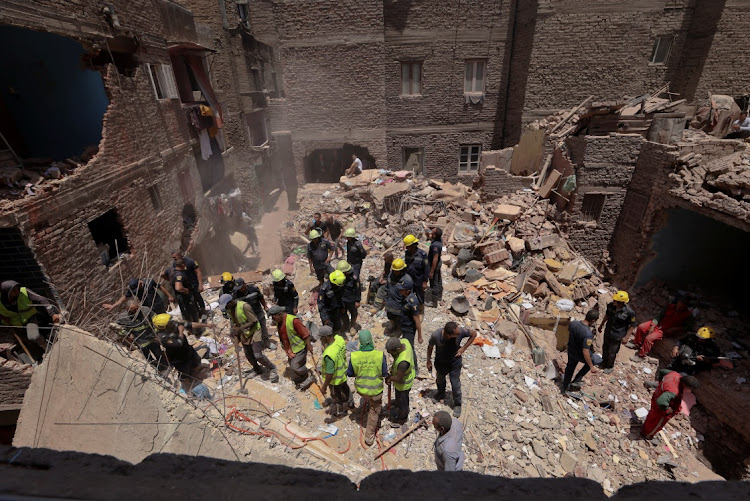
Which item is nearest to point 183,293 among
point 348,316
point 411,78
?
point 348,316

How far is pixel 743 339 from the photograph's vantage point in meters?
7.52

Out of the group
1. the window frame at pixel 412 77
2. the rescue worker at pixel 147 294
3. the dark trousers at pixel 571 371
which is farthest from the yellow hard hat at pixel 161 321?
the window frame at pixel 412 77

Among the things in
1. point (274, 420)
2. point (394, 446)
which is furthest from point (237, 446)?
point (394, 446)

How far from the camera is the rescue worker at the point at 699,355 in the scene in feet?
20.9

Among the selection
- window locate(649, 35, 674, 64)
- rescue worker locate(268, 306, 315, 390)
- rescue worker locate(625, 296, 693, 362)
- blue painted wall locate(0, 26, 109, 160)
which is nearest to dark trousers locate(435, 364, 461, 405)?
rescue worker locate(268, 306, 315, 390)

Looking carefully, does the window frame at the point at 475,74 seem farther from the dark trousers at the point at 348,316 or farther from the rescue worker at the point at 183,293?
the rescue worker at the point at 183,293

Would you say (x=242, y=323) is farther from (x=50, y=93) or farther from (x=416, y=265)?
(x=50, y=93)

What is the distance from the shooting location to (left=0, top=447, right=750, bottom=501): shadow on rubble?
3.52ft

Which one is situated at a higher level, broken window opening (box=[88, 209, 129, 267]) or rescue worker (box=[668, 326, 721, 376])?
broken window opening (box=[88, 209, 129, 267])

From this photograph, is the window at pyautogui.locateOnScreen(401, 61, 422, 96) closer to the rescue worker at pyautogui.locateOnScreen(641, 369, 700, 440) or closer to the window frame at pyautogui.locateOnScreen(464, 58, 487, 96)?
the window frame at pyautogui.locateOnScreen(464, 58, 487, 96)

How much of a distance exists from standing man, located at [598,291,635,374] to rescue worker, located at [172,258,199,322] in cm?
827

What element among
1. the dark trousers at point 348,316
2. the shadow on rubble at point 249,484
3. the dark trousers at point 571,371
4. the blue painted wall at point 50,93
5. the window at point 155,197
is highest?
the blue painted wall at point 50,93

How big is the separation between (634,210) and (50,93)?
14807 mm

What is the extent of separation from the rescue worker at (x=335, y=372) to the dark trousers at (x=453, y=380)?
53.2 inches
